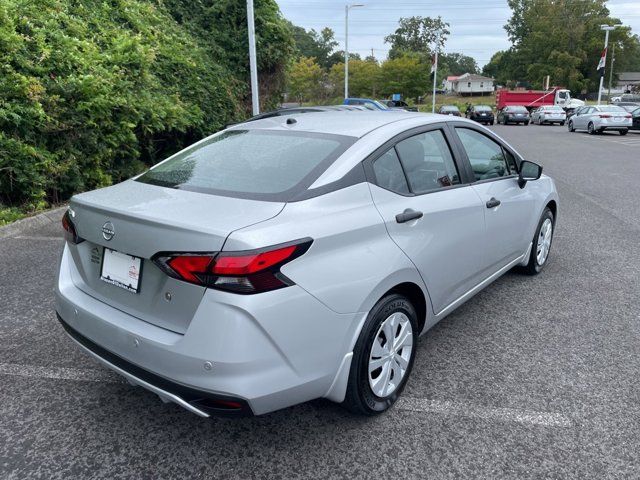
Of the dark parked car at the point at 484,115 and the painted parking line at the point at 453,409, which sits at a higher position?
the dark parked car at the point at 484,115

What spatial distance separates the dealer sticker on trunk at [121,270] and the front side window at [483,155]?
2360mm

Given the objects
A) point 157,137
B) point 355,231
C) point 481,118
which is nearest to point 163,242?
point 355,231

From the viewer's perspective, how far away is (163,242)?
2.15 meters

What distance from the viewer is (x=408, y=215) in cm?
Answer: 277

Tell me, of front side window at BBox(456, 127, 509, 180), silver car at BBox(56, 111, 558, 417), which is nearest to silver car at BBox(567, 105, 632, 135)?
front side window at BBox(456, 127, 509, 180)

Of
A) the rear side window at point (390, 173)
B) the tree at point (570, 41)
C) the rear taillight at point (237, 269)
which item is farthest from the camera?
the tree at point (570, 41)

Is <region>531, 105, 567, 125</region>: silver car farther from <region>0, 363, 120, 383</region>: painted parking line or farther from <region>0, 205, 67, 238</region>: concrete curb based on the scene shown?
<region>0, 363, 120, 383</region>: painted parking line

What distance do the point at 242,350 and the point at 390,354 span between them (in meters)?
0.97

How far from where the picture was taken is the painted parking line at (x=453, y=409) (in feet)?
8.91

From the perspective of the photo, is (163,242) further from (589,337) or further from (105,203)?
(589,337)

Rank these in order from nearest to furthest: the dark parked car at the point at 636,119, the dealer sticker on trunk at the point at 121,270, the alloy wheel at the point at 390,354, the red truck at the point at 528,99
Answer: the dealer sticker on trunk at the point at 121,270 → the alloy wheel at the point at 390,354 → the dark parked car at the point at 636,119 → the red truck at the point at 528,99

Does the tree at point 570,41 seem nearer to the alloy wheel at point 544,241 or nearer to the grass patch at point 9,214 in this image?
the alloy wheel at point 544,241

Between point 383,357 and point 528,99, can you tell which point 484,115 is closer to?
point 528,99

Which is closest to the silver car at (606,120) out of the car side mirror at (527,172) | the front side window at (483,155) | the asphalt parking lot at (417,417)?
the asphalt parking lot at (417,417)
